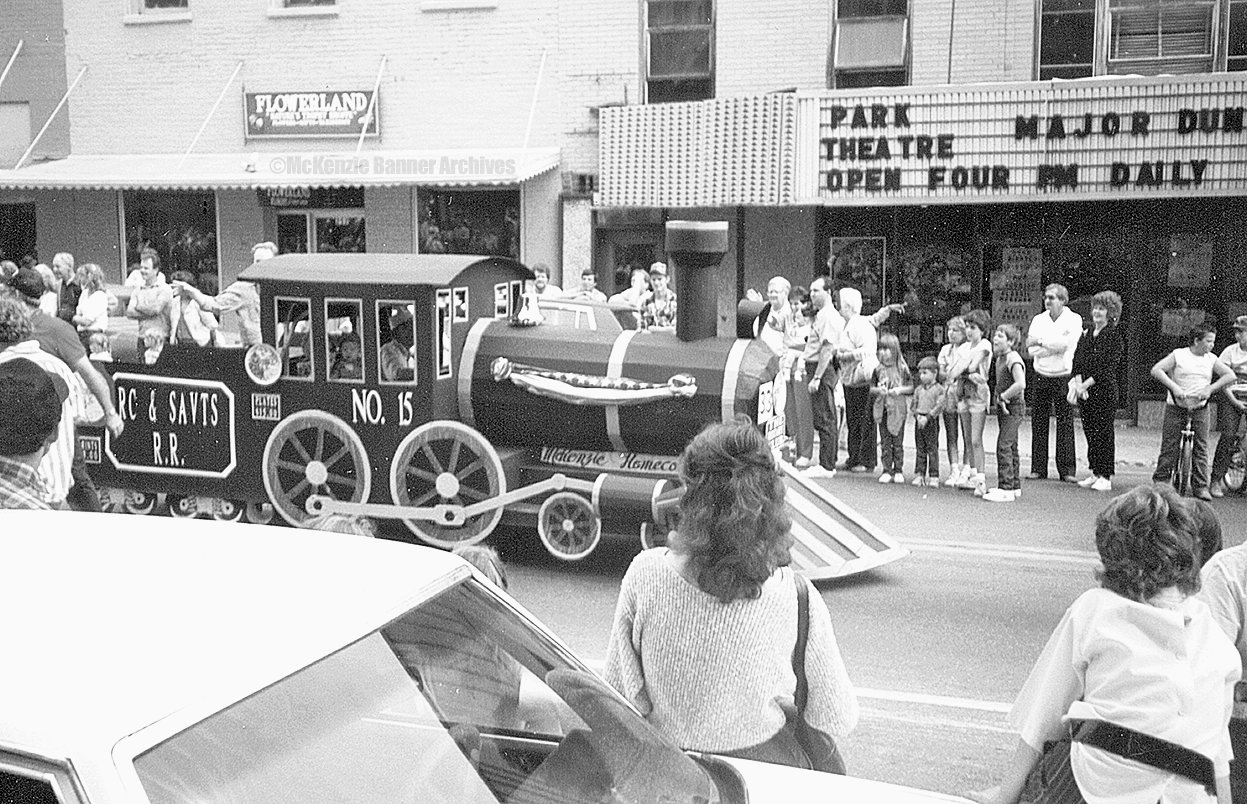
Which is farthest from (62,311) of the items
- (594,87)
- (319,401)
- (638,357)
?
(638,357)

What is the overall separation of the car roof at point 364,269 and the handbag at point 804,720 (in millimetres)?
5855

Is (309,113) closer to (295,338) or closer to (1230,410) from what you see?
(295,338)

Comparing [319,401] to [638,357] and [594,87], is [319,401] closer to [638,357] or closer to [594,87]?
[638,357]

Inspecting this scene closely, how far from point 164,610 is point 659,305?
40.2ft

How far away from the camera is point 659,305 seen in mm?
14516

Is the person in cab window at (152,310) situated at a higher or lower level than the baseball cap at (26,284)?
lower

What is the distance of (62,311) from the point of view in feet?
54.1

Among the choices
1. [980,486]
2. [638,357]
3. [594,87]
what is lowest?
[980,486]

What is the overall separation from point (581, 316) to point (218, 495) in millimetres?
4220

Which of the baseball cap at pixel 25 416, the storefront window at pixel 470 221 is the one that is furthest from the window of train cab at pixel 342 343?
the storefront window at pixel 470 221

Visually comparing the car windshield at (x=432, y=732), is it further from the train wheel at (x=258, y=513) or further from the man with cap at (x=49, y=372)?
the train wheel at (x=258, y=513)

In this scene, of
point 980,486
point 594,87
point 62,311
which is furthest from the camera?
point 594,87

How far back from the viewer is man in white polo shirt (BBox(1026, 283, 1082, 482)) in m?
12.2

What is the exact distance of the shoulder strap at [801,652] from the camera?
3.29 metres
